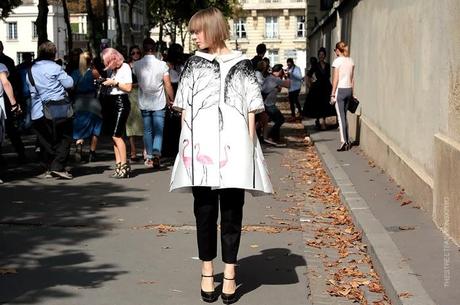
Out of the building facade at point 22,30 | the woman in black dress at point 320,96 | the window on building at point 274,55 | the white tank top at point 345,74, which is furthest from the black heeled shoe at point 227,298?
the window on building at point 274,55

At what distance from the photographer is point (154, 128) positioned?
1241 cm

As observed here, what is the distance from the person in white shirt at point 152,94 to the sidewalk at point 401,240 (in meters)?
2.70

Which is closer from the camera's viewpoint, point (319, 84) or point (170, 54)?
point (170, 54)

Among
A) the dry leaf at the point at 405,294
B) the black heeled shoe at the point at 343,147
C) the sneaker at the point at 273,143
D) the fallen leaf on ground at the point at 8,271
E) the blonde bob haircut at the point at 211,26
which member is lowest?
the sneaker at the point at 273,143

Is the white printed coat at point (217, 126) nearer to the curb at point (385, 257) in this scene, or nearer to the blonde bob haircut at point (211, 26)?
the blonde bob haircut at point (211, 26)

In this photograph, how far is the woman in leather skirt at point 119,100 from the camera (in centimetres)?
1136

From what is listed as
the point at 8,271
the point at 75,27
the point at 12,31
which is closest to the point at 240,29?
the point at 75,27

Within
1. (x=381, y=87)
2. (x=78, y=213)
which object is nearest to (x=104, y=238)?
(x=78, y=213)

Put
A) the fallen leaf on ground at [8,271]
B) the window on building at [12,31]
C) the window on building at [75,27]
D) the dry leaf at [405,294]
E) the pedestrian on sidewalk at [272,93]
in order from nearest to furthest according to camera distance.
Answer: the dry leaf at [405,294] → the fallen leaf on ground at [8,271] → the pedestrian on sidewalk at [272,93] → the window on building at [12,31] → the window on building at [75,27]

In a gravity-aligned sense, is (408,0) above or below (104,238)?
above

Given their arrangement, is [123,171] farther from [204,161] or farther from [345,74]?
[204,161]

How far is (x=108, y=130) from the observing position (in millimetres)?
17422

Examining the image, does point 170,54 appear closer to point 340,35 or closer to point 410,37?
point 410,37

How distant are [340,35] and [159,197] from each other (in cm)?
1326
